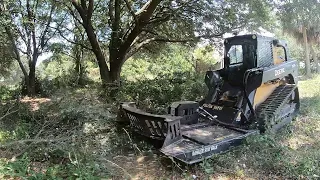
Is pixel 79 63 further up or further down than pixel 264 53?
further up

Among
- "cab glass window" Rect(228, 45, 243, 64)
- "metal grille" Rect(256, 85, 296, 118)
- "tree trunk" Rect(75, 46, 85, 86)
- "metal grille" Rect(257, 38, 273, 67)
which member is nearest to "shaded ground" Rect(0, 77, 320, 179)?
"metal grille" Rect(256, 85, 296, 118)

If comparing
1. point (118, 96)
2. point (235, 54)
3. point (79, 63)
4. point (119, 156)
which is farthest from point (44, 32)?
point (119, 156)

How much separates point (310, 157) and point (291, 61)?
322 cm

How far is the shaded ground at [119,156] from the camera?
4.12m

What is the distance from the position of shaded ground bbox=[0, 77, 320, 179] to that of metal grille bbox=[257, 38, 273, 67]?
Result: 160 centimetres

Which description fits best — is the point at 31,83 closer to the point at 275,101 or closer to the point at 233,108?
the point at 233,108

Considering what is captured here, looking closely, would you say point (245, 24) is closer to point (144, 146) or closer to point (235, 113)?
point (235, 113)

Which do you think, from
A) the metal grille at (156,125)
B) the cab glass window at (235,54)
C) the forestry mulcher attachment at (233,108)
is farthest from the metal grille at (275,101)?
the metal grille at (156,125)

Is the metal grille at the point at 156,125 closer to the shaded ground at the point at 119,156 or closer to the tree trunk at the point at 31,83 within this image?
the shaded ground at the point at 119,156

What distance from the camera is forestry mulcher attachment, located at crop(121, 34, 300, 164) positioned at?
5.13 meters

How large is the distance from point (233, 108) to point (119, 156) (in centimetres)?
280

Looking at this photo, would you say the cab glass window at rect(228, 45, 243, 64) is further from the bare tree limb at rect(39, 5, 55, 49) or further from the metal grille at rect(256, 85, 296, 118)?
the bare tree limb at rect(39, 5, 55, 49)

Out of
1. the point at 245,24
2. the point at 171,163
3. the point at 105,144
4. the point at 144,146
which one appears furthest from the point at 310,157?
the point at 245,24

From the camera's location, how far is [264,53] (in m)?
6.80
